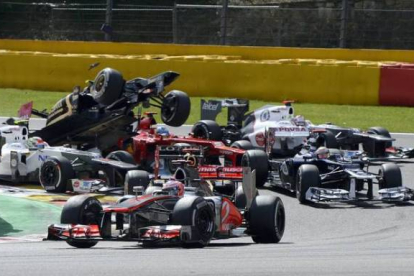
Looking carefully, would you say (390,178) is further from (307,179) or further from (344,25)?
(344,25)

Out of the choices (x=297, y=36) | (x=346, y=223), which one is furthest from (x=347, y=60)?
(x=346, y=223)

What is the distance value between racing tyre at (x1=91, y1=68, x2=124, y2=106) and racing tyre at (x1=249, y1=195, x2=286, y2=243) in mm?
6083

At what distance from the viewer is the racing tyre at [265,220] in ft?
38.1

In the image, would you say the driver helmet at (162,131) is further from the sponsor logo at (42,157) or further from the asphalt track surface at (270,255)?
the asphalt track surface at (270,255)

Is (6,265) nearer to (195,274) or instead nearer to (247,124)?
(195,274)

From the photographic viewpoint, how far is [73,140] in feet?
60.4

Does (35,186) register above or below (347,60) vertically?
below

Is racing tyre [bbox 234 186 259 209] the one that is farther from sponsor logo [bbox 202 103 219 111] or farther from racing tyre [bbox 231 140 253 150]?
sponsor logo [bbox 202 103 219 111]

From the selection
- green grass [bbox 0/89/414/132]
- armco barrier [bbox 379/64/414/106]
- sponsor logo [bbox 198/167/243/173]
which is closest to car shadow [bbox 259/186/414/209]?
sponsor logo [bbox 198/167/243/173]

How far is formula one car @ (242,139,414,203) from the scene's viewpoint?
48.6 ft

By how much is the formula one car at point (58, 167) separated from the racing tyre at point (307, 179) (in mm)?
2530

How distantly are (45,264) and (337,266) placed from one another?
7.74ft

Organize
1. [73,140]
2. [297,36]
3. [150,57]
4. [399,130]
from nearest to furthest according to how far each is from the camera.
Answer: [73,140], [399,130], [150,57], [297,36]

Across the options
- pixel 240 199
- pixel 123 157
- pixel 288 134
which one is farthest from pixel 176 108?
pixel 240 199
